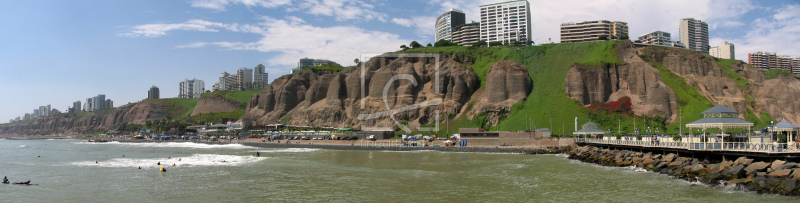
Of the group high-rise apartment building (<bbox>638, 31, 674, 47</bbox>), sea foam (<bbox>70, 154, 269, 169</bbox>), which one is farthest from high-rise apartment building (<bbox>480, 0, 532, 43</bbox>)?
sea foam (<bbox>70, 154, 269, 169</bbox>)

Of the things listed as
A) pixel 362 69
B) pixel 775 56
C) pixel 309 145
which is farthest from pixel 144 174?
pixel 775 56

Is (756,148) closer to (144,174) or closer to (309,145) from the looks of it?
(144,174)

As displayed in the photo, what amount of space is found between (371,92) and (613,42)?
2425 inches

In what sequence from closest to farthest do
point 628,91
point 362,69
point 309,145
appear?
1. point 309,145
2. point 628,91
3. point 362,69

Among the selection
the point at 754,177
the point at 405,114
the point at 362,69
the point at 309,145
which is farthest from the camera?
the point at 362,69

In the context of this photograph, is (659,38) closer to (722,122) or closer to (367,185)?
(722,122)

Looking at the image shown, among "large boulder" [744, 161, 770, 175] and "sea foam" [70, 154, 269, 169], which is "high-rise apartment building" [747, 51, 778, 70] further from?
"sea foam" [70, 154, 269, 169]

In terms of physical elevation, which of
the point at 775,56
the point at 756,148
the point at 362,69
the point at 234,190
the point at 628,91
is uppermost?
the point at 775,56

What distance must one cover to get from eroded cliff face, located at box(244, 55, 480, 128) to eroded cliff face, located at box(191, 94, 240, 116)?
174 ft

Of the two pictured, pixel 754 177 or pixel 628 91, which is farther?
pixel 628 91

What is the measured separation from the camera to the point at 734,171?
28.4 meters

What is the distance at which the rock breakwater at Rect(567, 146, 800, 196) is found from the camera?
25094mm

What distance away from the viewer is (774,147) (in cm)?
2908

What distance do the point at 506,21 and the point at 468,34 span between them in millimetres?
18080
